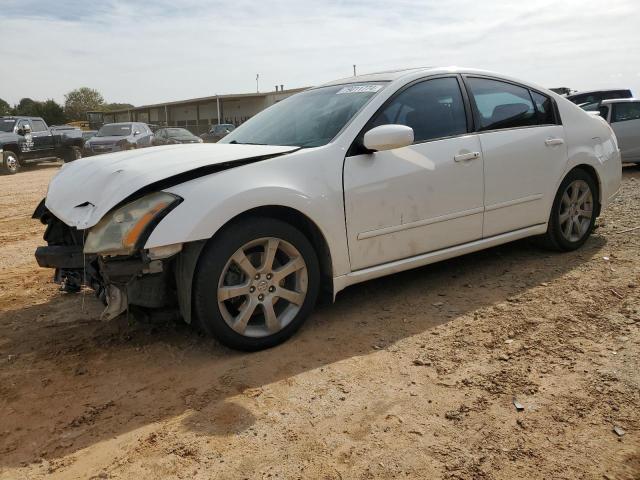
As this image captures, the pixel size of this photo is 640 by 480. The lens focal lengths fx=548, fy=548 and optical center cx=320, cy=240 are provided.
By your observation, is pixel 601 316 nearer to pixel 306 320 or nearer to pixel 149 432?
pixel 306 320

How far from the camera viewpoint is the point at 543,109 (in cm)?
475

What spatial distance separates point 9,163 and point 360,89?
703 inches

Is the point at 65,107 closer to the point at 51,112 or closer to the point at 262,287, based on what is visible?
the point at 51,112

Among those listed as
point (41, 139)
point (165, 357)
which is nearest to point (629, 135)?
point (165, 357)

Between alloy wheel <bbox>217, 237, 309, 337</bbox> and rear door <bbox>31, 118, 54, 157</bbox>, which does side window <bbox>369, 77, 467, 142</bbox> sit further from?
rear door <bbox>31, 118, 54, 157</bbox>

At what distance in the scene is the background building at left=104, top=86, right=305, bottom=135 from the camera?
44562mm

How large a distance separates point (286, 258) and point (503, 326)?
4.79ft

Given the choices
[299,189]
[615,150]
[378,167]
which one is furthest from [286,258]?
[615,150]

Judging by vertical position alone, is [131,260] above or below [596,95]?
below

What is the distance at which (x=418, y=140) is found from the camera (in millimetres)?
3873

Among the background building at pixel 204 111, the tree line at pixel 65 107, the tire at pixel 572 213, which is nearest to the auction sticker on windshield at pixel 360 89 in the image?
the tire at pixel 572 213

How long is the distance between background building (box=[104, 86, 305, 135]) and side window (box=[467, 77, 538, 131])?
1422 inches

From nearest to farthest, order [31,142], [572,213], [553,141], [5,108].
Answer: [553,141] → [572,213] → [31,142] → [5,108]

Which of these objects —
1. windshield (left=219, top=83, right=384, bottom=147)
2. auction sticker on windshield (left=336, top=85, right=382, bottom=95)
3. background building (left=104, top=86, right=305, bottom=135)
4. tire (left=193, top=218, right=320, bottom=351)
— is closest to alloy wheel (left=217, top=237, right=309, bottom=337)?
tire (left=193, top=218, right=320, bottom=351)
